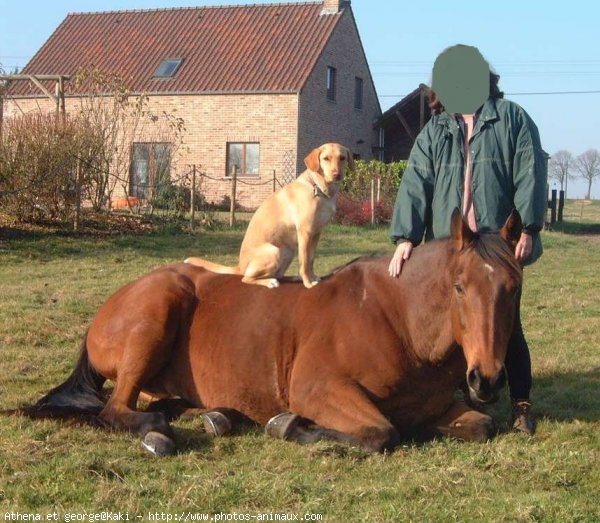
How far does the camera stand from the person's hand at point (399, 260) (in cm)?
489

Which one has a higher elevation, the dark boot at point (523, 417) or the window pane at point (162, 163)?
the window pane at point (162, 163)

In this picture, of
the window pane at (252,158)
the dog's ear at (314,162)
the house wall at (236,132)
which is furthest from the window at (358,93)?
the dog's ear at (314,162)

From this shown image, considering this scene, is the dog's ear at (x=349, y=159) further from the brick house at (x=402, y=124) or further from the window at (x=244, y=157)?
the brick house at (x=402, y=124)

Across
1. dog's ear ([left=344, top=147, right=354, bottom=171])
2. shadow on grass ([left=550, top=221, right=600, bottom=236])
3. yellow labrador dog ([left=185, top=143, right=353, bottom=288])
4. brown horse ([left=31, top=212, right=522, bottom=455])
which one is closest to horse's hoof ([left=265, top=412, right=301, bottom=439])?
brown horse ([left=31, top=212, right=522, bottom=455])

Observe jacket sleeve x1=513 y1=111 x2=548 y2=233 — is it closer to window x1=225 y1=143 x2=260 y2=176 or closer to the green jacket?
the green jacket

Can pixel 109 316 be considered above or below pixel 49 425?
above

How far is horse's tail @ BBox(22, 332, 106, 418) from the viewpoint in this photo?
5.09 metres

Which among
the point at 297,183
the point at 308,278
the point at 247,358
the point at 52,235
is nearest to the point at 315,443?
the point at 247,358

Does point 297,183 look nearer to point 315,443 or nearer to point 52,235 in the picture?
point 315,443

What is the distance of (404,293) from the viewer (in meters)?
4.82

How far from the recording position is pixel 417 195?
5348mm

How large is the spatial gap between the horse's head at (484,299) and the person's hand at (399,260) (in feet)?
1.67

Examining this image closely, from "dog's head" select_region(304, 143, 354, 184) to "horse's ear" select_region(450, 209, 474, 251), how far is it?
6.17 ft

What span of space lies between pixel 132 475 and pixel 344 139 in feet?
105
